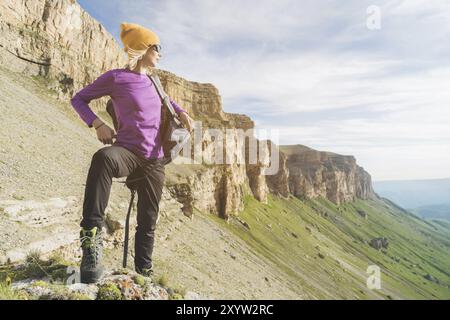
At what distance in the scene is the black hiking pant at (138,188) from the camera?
15.7 ft

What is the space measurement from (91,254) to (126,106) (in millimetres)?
2436

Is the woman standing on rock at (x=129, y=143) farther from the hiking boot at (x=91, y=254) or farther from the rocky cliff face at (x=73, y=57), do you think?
the rocky cliff face at (x=73, y=57)

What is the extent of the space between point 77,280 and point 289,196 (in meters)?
189

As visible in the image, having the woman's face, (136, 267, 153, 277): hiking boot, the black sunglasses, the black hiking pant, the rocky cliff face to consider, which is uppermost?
the rocky cliff face

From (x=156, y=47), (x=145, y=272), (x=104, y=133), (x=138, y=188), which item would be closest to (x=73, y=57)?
(x=156, y=47)

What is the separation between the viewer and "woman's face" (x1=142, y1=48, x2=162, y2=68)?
18.8 ft

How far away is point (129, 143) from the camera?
5.30 m

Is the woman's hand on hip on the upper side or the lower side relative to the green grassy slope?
upper

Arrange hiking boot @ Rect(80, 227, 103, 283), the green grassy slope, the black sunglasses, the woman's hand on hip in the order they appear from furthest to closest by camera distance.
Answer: the green grassy slope, the black sunglasses, the woman's hand on hip, hiking boot @ Rect(80, 227, 103, 283)

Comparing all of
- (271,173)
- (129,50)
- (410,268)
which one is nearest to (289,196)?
(271,173)

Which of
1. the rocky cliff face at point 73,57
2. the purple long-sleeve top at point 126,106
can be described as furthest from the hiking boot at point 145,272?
the rocky cliff face at point 73,57

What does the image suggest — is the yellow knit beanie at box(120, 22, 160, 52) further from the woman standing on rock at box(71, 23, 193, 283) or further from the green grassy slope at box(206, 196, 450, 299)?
the green grassy slope at box(206, 196, 450, 299)

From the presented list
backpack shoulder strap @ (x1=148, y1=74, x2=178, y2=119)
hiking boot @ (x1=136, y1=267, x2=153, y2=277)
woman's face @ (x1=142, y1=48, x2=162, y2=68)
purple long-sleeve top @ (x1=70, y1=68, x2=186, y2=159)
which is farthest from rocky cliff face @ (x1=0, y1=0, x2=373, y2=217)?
purple long-sleeve top @ (x1=70, y1=68, x2=186, y2=159)

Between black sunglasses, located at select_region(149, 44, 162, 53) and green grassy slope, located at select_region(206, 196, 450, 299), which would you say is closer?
black sunglasses, located at select_region(149, 44, 162, 53)
